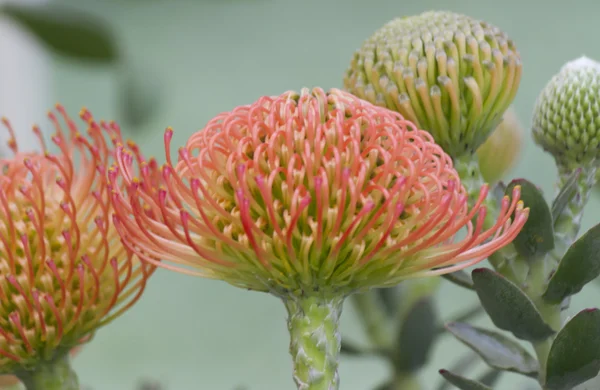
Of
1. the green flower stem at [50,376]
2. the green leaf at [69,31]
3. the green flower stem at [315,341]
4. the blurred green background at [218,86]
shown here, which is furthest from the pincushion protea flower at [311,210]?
the blurred green background at [218,86]

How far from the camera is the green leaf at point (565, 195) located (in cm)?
40

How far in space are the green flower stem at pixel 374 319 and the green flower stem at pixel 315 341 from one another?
268mm

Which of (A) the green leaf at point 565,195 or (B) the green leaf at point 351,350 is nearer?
(A) the green leaf at point 565,195

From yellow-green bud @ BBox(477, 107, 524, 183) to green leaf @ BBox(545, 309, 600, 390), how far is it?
8.3 inches

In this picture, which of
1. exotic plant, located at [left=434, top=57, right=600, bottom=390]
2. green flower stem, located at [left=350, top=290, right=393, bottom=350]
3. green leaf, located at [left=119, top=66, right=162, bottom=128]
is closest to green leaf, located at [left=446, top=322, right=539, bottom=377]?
exotic plant, located at [left=434, top=57, right=600, bottom=390]

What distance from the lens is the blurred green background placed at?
4.76 feet

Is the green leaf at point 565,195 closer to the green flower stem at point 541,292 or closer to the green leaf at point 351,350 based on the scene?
the green flower stem at point 541,292

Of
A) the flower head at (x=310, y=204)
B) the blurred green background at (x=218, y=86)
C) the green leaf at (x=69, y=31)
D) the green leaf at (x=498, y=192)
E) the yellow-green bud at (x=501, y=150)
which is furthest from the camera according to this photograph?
the blurred green background at (x=218, y=86)

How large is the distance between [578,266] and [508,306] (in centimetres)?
4

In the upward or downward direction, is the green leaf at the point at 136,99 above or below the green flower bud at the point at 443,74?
below

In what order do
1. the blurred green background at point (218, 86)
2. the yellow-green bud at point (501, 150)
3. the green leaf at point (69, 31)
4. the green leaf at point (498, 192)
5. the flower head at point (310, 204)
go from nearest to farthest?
1. the flower head at point (310, 204)
2. the green leaf at point (498, 192)
3. the yellow-green bud at point (501, 150)
4. the green leaf at point (69, 31)
5. the blurred green background at point (218, 86)

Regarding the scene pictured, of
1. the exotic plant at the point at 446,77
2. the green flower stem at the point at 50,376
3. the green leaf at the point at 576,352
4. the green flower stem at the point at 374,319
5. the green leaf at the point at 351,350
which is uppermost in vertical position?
the exotic plant at the point at 446,77

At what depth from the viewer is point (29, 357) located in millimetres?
418

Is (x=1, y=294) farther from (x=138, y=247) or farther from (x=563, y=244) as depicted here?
(x=563, y=244)
